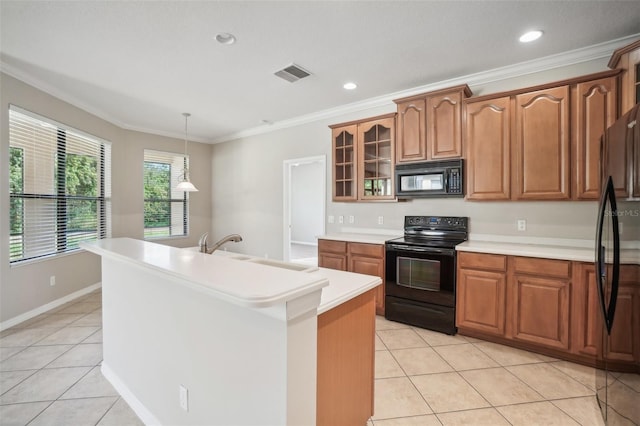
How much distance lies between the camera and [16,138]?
10.6 feet

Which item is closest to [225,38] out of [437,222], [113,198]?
[437,222]

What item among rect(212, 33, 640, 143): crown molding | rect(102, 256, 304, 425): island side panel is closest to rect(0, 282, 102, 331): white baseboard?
rect(102, 256, 304, 425): island side panel

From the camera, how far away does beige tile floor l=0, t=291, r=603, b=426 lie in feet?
6.08

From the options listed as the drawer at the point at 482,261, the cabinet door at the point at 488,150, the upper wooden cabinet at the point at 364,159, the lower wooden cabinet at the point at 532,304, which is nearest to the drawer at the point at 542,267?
the lower wooden cabinet at the point at 532,304

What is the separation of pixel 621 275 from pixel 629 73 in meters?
1.89

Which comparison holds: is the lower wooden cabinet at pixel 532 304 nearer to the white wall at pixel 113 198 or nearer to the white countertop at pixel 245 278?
the white countertop at pixel 245 278

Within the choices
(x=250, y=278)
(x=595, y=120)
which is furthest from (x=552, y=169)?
(x=250, y=278)

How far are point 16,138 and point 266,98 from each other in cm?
287

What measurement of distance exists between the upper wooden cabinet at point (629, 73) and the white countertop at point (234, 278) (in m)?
3.03

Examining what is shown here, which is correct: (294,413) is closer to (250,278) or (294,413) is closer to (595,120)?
(250,278)

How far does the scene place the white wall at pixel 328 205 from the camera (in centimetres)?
287

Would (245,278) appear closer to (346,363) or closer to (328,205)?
(346,363)

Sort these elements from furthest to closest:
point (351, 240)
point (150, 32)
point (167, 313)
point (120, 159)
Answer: point (120, 159)
point (351, 240)
point (150, 32)
point (167, 313)

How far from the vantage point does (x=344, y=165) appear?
4.14 metres
